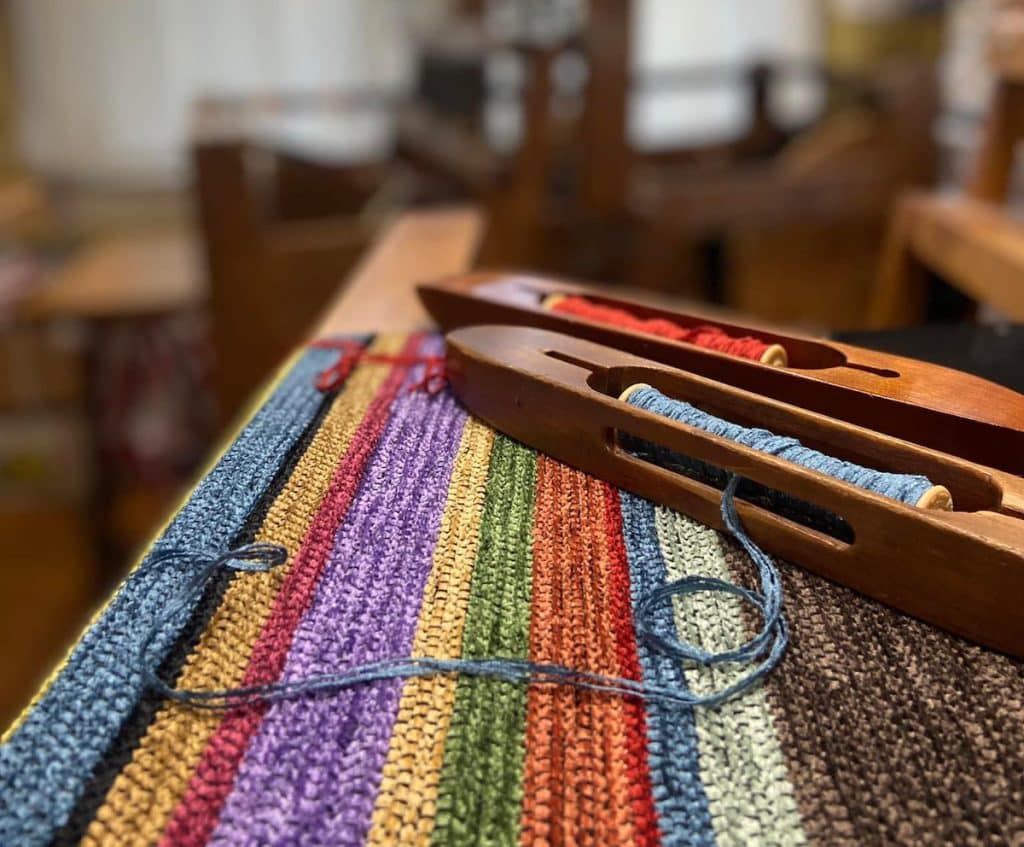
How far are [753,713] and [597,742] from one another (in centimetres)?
7

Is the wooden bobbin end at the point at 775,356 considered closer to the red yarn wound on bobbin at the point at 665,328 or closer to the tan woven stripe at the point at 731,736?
the red yarn wound on bobbin at the point at 665,328

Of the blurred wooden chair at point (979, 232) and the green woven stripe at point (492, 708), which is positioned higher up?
the blurred wooden chair at point (979, 232)

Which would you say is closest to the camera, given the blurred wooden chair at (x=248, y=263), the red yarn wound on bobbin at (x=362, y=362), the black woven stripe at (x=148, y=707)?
the black woven stripe at (x=148, y=707)

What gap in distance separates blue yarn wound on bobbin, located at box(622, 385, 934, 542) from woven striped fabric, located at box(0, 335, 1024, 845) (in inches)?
1.5

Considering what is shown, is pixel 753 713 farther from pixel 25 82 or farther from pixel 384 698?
pixel 25 82

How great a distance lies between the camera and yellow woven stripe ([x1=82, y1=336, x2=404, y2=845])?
318 millimetres

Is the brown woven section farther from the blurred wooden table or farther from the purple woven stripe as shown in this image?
the blurred wooden table

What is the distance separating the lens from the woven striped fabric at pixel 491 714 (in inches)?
12.6

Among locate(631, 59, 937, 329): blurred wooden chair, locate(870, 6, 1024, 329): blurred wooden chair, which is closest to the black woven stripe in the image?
locate(870, 6, 1024, 329): blurred wooden chair

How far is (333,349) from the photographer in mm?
760

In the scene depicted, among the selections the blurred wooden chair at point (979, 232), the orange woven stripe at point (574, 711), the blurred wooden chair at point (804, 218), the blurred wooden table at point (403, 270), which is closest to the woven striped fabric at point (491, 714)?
the orange woven stripe at point (574, 711)

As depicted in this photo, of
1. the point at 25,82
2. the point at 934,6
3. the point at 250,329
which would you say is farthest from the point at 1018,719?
the point at 25,82

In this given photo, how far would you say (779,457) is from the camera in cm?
44

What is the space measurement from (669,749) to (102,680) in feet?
0.76
